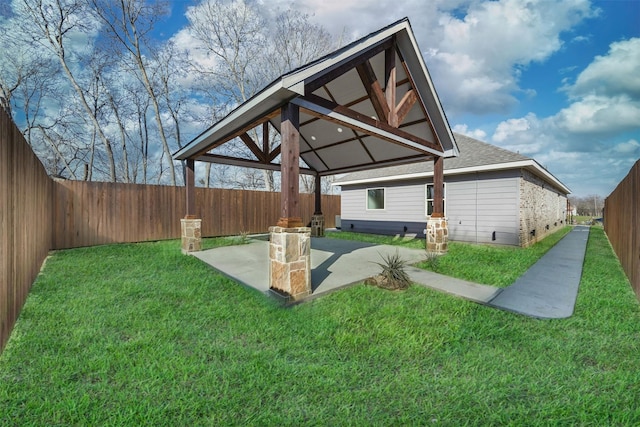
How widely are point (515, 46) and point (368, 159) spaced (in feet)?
24.4

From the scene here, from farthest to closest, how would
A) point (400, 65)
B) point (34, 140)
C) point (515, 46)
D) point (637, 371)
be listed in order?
point (34, 140) < point (515, 46) < point (400, 65) < point (637, 371)

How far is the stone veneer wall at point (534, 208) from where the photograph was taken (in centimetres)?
870

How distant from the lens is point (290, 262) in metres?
3.68

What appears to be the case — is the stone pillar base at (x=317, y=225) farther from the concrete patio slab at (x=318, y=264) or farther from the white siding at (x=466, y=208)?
the white siding at (x=466, y=208)


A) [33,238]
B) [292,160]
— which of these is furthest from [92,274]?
[292,160]

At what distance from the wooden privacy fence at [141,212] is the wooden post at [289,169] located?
7725 mm

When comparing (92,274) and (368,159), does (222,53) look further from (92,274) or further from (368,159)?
(92,274)

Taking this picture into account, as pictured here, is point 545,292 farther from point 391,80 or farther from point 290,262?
point 391,80

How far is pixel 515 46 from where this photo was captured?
385 inches

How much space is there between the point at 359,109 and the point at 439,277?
449cm

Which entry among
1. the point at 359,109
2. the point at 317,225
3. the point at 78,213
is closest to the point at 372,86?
the point at 359,109

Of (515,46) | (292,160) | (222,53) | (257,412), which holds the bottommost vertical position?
(257,412)

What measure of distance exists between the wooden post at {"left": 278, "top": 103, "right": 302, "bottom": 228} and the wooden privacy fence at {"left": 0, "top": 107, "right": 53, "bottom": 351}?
2807 millimetres

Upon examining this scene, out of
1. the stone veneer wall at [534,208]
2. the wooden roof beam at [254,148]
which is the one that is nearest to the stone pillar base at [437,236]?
the stone veneer wall at [534,208]
